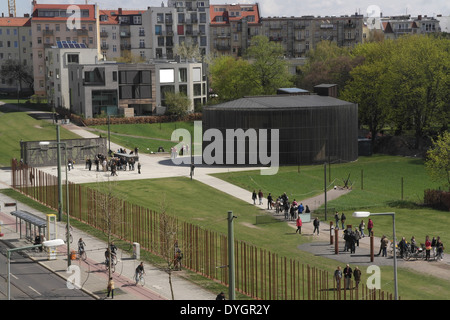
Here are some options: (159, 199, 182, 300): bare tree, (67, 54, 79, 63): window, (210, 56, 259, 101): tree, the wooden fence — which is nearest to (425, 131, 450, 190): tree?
the wooden fence

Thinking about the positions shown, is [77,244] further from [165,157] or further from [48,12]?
[48,12]

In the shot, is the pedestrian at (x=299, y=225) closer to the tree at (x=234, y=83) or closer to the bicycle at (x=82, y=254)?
the bicycle at (x=82, y=254)

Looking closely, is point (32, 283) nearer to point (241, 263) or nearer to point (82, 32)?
point (241, 263)

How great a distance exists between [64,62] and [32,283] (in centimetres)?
9654

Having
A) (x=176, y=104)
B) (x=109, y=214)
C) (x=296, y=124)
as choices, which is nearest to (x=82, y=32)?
(x=176, y=104)

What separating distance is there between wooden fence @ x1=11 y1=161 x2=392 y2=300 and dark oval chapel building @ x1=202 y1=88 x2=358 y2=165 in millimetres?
30541

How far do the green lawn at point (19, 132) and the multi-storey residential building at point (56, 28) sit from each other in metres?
36.2

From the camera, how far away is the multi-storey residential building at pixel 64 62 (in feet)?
464

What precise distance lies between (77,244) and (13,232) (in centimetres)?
726

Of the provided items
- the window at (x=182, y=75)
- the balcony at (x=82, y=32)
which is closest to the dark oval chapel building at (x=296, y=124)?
the window at (x=182, y=75)

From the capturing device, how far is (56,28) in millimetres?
171750

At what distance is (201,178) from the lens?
290 ft
